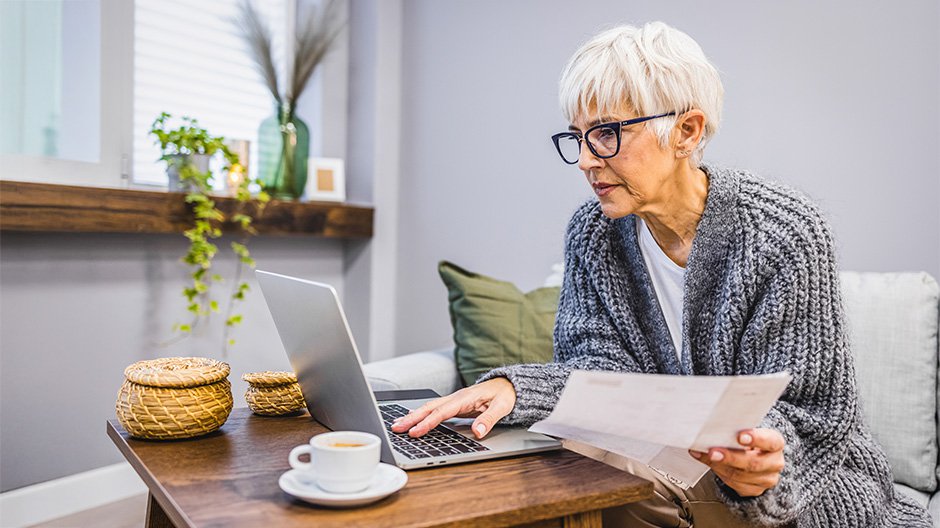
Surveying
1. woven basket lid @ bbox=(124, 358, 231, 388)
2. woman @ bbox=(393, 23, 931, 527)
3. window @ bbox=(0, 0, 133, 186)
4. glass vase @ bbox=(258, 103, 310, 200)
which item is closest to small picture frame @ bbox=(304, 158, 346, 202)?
glass vase @ bbox=(258, 103, 310, 200)

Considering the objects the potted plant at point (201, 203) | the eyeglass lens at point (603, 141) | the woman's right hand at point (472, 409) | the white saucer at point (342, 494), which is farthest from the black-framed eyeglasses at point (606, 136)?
the potted plant at point (201, 203)

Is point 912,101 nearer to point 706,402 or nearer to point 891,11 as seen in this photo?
point 891,11

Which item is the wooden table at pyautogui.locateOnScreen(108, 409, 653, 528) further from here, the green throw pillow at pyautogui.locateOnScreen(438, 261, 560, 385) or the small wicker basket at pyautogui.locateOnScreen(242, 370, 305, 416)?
the green throw pillow at pyautogui.locateOnScreen(438, 261, 560, 385)

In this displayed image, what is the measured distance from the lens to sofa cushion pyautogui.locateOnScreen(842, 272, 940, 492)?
4.94ft

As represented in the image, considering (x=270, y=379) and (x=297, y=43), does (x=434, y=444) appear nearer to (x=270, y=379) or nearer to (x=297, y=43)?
(x=270, y=379)

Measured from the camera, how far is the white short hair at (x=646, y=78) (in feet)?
3.95

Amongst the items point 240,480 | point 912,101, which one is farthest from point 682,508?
point 912,101

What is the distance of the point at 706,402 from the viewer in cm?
73

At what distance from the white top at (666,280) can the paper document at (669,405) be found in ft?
1.74

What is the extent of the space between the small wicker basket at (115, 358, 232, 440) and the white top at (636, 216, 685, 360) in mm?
755

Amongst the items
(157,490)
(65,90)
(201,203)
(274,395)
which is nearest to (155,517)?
(274,395)

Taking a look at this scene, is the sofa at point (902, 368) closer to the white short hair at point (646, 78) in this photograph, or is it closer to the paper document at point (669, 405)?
the white short hair at point (646, 78)

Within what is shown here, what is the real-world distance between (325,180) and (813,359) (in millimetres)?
2030

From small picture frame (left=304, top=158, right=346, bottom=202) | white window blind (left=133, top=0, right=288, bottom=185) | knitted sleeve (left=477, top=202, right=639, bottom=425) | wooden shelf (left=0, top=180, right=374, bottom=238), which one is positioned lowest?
knitted sleeve (left=477, top=202, right=639, bottom=425)
